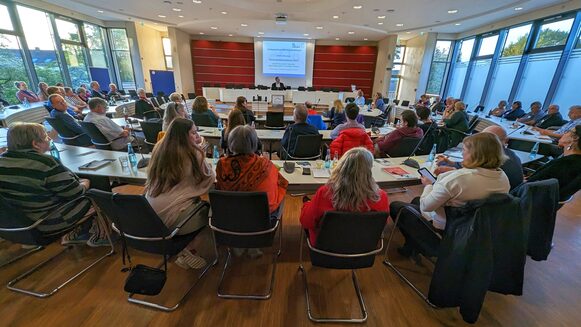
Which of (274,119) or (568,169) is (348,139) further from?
(274,119)

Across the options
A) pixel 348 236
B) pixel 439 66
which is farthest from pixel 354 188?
pixel 439 66

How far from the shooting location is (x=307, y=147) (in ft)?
11.2

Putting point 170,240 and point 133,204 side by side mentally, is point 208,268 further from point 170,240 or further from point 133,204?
point 133,204

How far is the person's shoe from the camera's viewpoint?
2135 mm

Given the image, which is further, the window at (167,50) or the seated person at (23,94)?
the window at (167,50)

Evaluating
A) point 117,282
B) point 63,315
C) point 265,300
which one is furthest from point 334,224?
point 63,315

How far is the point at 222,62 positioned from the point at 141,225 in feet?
47.1

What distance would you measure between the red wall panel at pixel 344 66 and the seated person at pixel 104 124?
40.0ft

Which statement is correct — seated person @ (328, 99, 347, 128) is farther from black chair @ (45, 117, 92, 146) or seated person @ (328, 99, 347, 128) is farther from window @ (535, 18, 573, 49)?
window @ (535, 18, 573, 49)

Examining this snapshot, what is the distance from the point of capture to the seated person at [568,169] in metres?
2.01

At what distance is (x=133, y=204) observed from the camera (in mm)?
1452

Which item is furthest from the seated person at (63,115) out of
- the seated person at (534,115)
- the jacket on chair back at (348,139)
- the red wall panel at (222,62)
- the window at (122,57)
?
the red wall panel at (222,62)

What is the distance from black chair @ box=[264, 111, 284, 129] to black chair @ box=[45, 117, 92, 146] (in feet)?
9.96

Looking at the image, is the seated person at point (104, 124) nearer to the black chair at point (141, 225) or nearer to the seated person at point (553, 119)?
the black chair at point (141, 225)
